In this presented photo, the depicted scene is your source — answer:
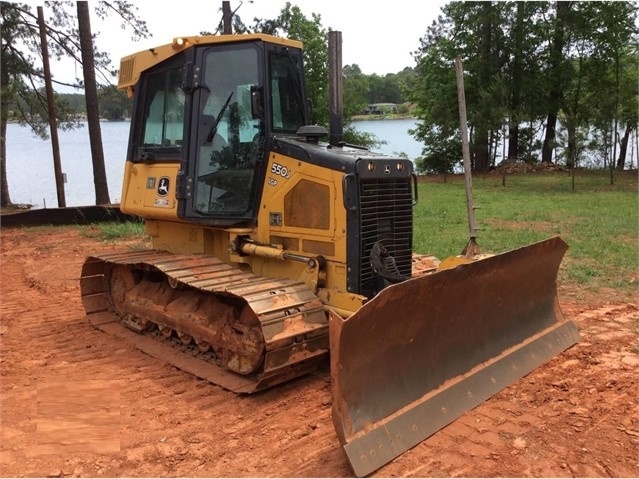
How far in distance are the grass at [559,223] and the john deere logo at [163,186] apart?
16.3 ft

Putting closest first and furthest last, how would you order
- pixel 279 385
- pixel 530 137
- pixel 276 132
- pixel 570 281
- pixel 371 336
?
1. pixel 371 336
2. pixel 279 385
3. pixel 276 132
4. pixel 570 281
5. pixel 530 137

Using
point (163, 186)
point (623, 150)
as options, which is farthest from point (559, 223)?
point (623, 150)

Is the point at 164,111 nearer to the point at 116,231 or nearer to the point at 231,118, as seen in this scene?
the point at 231,118

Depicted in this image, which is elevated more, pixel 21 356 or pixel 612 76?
pixel 612 76

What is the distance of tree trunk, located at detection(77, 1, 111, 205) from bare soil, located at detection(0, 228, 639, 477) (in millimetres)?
11257

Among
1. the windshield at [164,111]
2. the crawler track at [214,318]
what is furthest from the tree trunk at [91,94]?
the windshield at [164,111]

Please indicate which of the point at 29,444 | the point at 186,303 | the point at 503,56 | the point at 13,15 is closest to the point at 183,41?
the point at 186,303

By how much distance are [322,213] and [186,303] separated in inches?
62.1

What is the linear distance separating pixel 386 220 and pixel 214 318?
172cm

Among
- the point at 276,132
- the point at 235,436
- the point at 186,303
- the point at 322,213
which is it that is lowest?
the point at 235,436

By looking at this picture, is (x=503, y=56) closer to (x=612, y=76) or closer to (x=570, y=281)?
(x=612, y=76)

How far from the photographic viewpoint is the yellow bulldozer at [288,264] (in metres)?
4.12

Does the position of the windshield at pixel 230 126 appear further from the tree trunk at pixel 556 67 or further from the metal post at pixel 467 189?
the tree trunk at pixel 556 67

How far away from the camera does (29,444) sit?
12.5ft
